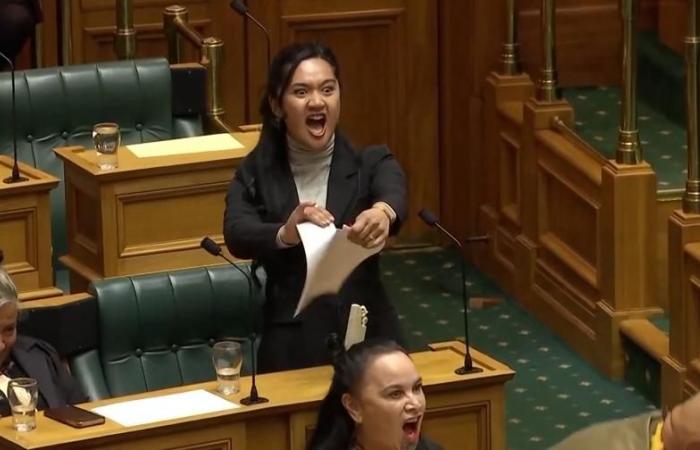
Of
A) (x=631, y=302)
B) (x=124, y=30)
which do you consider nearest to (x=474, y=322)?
(x=631, y=302)

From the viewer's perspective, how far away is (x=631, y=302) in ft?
20.8

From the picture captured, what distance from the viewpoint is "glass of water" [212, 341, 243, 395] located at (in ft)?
14.6

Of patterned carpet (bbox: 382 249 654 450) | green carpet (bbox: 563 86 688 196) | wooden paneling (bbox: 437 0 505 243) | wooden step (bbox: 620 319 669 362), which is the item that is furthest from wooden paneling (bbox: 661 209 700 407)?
wooden paneling (bbox: 437 0 505 243)

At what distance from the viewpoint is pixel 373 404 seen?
4.06m

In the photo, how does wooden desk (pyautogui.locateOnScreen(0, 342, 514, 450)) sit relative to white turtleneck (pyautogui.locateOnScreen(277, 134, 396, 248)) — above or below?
below

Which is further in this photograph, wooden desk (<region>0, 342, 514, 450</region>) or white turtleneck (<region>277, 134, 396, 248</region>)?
white turtleneck (<region>277, 134, 396, 248</region>)

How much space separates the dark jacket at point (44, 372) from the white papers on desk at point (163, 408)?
292 millimetres

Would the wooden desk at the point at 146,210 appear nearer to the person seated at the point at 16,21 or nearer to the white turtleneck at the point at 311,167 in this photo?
the person seated at the point at 16,21

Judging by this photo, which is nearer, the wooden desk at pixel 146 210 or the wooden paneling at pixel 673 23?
the wooden desk at pixel 146 210

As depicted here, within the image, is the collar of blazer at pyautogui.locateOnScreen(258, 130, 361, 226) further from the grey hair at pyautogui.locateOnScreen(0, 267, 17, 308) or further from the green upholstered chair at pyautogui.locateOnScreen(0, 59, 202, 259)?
the green upholstered chair at pyautogui.locateOnScreen(0, 59, 202, 259)

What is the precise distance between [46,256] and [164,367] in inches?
27.4

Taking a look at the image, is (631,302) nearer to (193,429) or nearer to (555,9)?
(555,9)

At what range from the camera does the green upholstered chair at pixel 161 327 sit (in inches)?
199

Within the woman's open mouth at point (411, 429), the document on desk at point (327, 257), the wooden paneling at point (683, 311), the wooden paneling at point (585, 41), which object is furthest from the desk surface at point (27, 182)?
the wooden paneling at point (585, 41)
